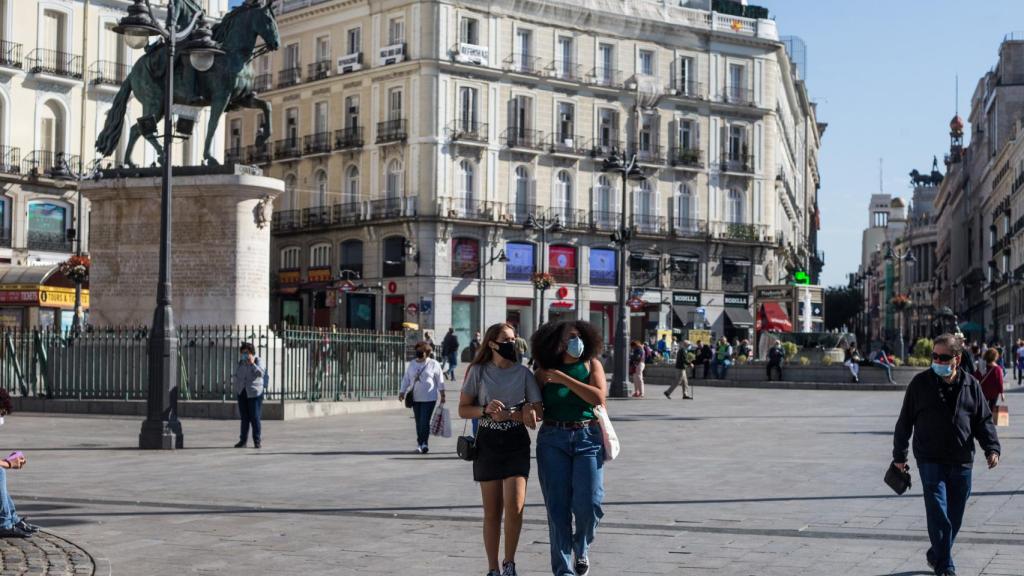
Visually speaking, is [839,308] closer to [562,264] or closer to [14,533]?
[562,264]

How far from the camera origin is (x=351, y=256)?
65.6m

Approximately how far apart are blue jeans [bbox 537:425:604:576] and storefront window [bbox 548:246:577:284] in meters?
56.7

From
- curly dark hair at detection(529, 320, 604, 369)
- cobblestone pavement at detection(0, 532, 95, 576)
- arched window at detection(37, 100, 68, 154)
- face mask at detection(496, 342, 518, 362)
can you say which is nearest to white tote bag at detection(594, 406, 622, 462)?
curly dark hair at detection(529, 320, 604, 369)

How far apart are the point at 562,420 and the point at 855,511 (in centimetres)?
494

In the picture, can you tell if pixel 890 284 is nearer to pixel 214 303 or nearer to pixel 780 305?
pixel 780 305

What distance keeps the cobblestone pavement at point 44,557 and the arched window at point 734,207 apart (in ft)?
204

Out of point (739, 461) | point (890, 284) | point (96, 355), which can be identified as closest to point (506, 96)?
point (96, 355)

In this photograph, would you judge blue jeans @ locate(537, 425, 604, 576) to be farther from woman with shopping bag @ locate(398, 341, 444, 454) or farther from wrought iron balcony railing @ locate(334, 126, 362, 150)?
wrought iron balcony railing @ locate(334, 126, 362, 150)

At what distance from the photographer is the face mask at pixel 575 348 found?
28.3ft

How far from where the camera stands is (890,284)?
193 m

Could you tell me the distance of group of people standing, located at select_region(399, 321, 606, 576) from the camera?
8695 millimetres

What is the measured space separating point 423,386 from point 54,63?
39.1 m

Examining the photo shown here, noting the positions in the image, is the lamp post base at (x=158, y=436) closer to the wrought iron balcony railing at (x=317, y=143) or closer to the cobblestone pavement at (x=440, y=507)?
the cobblestone pavement at (x=440, y=507)

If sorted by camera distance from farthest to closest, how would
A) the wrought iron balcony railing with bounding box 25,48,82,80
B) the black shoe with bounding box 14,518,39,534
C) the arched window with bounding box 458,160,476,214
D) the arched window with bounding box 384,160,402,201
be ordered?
1. the arched window with bounding box 384,160,402,201
2. the arched window with bounding box 458,160,476,214
3. the wrought iron balcony railing with bounding box 25,48,82,80
4. the black shoe with bounding box 14,518,39,534
